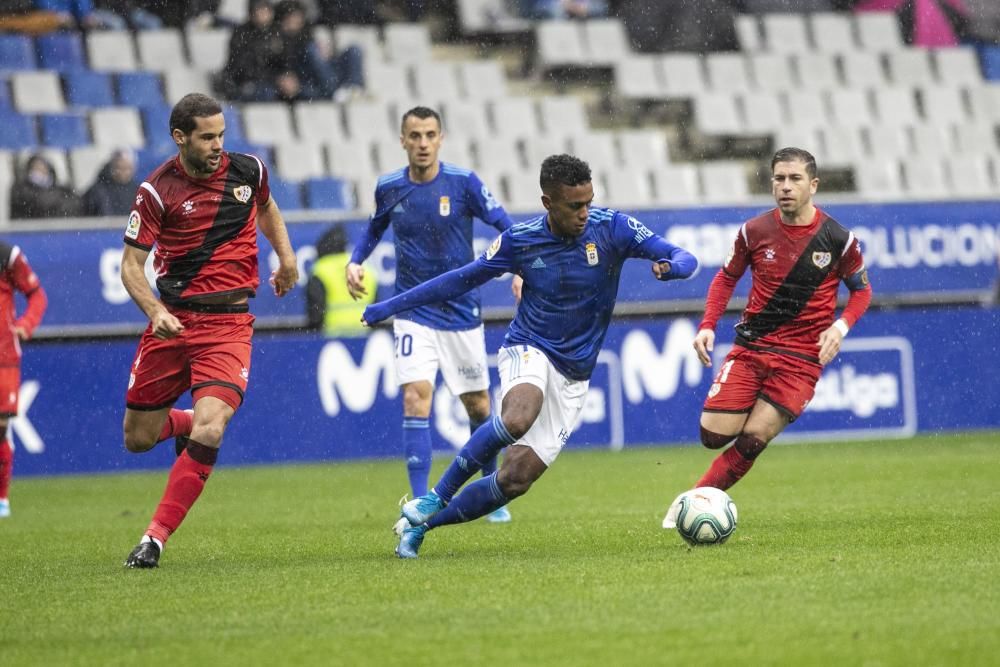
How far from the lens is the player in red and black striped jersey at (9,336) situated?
38.1 ft

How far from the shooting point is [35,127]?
57.5ft

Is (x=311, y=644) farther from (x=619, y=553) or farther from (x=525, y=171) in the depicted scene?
(x=525, y=171)

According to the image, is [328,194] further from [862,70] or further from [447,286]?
[447,286]

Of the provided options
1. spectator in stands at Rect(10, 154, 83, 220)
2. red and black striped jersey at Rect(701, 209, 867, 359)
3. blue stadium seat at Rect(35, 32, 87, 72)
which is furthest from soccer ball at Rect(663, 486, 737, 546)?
blue stadium seat at Rect(35, 32, 87, 72)

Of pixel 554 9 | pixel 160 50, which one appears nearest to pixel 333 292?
pixel 160 50

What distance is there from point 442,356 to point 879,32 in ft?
45.8

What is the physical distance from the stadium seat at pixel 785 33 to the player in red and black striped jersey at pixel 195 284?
14.7 m

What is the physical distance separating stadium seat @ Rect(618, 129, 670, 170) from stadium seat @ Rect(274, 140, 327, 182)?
3715mm

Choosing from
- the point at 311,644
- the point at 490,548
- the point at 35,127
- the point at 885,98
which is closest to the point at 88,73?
the point at 35,127

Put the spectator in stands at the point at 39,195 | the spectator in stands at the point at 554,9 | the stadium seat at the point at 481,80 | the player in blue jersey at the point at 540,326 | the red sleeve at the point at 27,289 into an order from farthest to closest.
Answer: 1. the spectator in stands at the point at 554,9
2. the stadium seat at the point at 481,80
3. the spectator in stands at the point at 39,195
4. the red sleeve at the point at 27,289
5. the player in blue jersey at the point at 540,326

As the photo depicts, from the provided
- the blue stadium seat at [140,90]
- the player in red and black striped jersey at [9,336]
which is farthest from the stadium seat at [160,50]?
the player in red and black striped jersey at [9,336]

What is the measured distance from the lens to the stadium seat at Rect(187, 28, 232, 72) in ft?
62.0

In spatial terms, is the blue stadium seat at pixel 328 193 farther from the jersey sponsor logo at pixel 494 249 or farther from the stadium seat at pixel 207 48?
the jersey sponsor logo at pixel 494 249

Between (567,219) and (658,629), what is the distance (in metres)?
2.55
